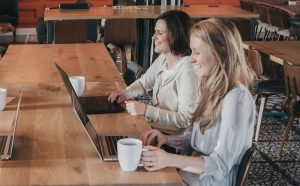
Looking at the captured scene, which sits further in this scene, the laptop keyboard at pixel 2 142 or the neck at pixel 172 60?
the neck at pixel 172 60

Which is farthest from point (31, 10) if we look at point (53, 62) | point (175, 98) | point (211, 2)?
point (175, 98)

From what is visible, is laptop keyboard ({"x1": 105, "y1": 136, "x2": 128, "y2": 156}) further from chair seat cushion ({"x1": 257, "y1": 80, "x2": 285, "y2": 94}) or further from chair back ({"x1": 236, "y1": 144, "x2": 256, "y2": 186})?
chair seat cushion ({"x1": 257, "y1": 80, "x2": 285, "y2": 94})

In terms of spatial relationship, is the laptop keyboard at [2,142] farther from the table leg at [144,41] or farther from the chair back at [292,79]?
the table leg at [144,41]

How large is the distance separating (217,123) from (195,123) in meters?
0.16

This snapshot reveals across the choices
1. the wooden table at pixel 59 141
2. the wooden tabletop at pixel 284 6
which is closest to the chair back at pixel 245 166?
the wooden table at pixel 59 141

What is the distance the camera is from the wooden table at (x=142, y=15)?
542cm

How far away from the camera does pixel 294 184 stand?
135 inches

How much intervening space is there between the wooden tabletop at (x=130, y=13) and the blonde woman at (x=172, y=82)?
2.66 m

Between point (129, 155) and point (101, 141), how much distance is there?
0.98ft

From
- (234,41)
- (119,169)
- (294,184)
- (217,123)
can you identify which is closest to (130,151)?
(119,169)

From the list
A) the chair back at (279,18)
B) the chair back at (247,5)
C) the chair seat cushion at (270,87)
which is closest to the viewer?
the chair seat cushion at (270,87)

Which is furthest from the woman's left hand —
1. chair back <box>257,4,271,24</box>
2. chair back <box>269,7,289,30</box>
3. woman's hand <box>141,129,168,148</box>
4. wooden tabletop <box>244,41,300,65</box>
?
chair back <box>257,4,271,24</box>

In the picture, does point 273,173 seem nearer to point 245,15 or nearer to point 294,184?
point 294,184

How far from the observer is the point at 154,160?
1599 mm
